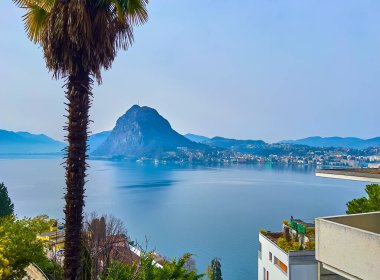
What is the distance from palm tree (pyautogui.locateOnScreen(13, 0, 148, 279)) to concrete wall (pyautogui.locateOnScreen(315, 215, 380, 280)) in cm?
514

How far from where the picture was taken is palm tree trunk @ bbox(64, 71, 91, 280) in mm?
7754

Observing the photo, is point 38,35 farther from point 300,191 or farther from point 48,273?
point 300,191

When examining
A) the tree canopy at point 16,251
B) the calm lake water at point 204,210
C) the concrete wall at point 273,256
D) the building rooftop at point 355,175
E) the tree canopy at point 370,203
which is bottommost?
the calm lake water at point 204,210

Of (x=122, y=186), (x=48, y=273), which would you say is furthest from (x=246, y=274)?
(x=122, y=186)

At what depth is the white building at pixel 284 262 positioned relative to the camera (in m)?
19.2

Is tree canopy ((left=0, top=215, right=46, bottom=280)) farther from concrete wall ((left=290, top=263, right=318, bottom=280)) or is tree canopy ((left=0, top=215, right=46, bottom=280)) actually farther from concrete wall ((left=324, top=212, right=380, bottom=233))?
concrete wall ((left=290, top=263, right=318, bottom=280))

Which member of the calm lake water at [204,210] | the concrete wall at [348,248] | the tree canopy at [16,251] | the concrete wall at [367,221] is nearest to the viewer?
the concrete wall at [348,248]

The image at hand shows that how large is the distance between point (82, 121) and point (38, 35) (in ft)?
7.93

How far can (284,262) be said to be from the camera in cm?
2000

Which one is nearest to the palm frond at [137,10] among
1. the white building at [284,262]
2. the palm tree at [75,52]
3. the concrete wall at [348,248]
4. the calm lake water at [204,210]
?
the palm tree at [75,52]

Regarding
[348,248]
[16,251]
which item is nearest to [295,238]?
[16,251]

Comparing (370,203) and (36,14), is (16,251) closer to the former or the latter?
(36,14)

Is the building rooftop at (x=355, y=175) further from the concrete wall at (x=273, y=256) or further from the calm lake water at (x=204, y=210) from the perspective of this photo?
the calm lake water at (x=204, y=210)

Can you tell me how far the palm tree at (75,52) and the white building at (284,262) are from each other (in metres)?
14.5
